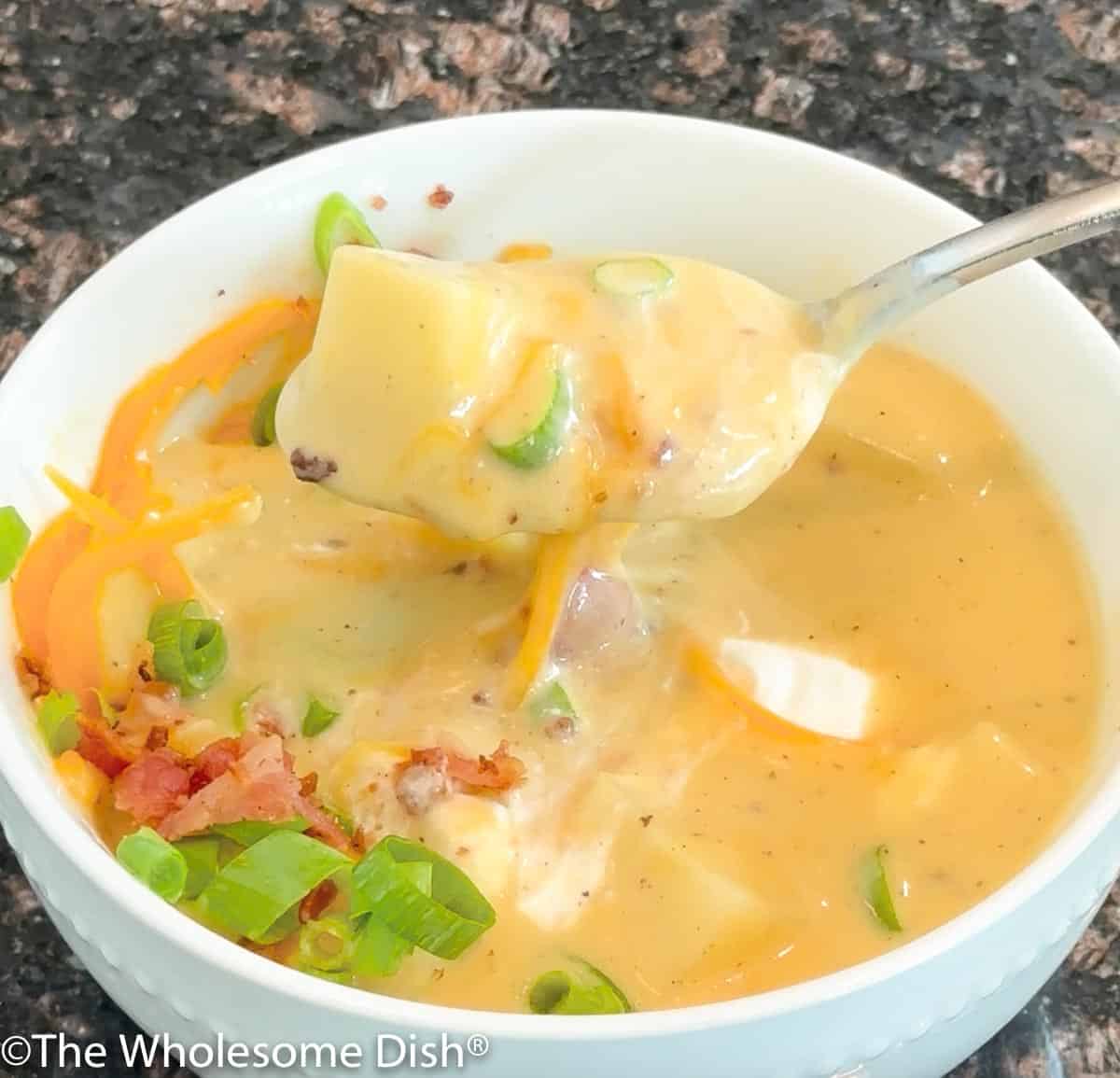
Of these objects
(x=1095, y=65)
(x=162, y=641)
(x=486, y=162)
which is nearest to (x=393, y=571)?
(x=162, y=641)

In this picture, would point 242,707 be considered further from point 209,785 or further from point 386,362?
point 386,362

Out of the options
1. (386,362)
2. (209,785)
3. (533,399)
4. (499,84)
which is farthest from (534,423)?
(499,84)

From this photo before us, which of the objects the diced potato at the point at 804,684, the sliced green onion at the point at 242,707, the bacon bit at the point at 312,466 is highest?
the bacon bit at the point at 312,466

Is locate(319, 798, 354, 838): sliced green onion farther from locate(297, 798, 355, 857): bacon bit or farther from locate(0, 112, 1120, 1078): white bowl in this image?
locate(0, 112, 1120, 1078): white bowl

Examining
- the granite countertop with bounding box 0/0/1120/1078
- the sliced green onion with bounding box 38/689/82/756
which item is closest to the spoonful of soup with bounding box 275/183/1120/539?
the sliced green onion with bounding box 38/689/82/756

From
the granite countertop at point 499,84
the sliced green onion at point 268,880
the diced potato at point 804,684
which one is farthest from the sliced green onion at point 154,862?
the granite countertop at point 499,84

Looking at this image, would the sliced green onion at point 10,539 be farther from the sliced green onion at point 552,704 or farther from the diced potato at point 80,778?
the sliced green onion at point 552,704
